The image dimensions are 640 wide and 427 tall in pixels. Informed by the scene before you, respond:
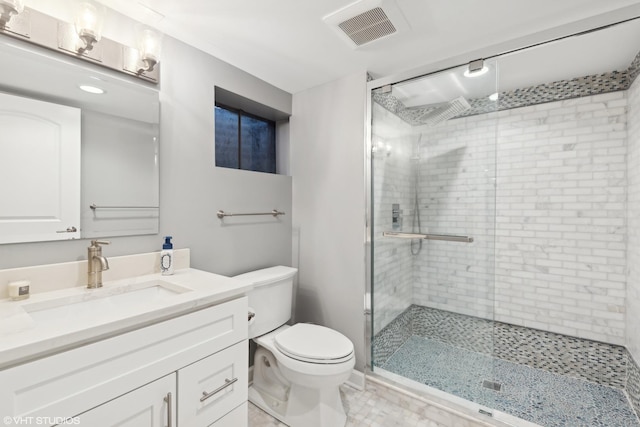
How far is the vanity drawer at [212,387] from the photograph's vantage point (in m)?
1.12

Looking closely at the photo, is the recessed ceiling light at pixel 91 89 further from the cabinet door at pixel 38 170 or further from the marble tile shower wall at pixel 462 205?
the marble tile shower wall at pixel 462 205

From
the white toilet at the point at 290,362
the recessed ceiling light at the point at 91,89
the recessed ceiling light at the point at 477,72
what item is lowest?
the white toilet at the point at 290,362

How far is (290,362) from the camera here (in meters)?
1.63

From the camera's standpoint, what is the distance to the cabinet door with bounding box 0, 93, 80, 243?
1165 millimetres

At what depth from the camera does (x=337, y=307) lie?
2248 millimetres

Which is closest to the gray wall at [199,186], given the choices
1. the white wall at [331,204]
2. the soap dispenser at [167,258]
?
the soap dispenser at [167,258]

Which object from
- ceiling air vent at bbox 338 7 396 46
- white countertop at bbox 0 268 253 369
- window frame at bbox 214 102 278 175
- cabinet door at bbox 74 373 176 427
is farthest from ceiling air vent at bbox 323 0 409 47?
cabinet door at bbox 74 373 176 427

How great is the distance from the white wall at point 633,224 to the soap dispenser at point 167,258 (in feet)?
9.12

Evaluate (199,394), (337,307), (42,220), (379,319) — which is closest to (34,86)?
(42,220)

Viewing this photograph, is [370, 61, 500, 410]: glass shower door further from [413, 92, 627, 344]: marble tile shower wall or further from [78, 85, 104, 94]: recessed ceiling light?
[78, 85, 104, 94]: recessed ceiling light

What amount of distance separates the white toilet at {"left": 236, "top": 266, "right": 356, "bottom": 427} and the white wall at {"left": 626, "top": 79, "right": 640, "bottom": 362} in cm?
185

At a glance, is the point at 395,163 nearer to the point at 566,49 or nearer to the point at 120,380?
the point at 566,49

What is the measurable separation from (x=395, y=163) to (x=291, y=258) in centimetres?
115

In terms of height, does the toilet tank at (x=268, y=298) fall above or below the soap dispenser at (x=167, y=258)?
below
